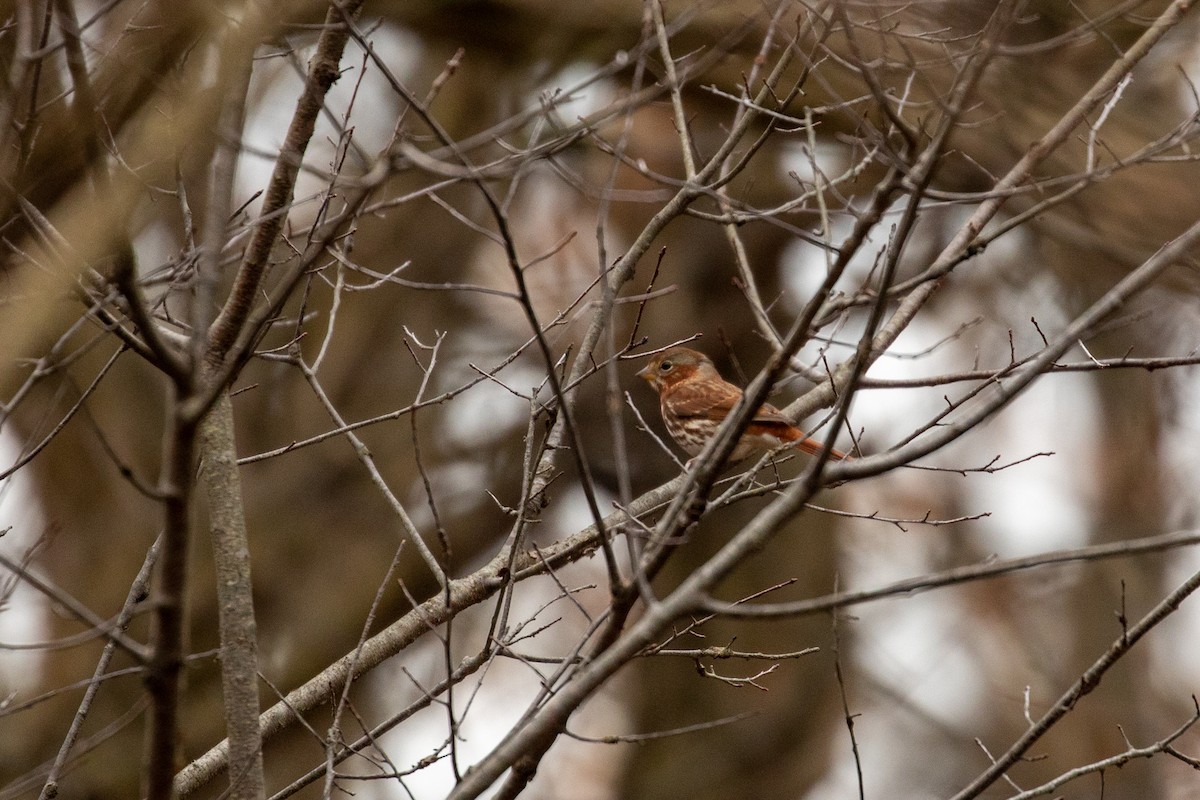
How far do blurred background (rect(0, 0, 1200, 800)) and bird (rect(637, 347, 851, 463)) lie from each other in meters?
0.38

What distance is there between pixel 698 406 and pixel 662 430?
383 cm

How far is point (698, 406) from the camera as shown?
7.11 metres

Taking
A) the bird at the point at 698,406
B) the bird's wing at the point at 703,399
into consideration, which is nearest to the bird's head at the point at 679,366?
the bird at the point at 698,406

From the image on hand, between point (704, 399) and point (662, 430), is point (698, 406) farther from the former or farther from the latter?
point (662, 430)

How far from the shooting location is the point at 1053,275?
10492 millimetres

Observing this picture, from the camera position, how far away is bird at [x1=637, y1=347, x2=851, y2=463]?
6098mm

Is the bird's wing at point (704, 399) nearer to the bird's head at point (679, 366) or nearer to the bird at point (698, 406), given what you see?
the bird at point (698, 406)

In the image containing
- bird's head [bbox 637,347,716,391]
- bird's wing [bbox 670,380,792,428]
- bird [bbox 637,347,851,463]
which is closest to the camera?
bird [bbox 637,347,851,463]

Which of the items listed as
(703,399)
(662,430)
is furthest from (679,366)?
(662,430)

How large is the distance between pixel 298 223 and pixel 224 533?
6515mm

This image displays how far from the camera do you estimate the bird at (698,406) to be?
20.0ft

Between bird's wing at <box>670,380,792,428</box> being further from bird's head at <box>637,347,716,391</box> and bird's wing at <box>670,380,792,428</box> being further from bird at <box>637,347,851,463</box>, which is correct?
bird's head at <box>637,347,716,391</box>

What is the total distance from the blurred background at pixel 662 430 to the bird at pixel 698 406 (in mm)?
381

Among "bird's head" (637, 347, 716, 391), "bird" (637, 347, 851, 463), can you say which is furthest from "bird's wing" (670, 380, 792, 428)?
"bird's head" (637, 347, 716, 391)
